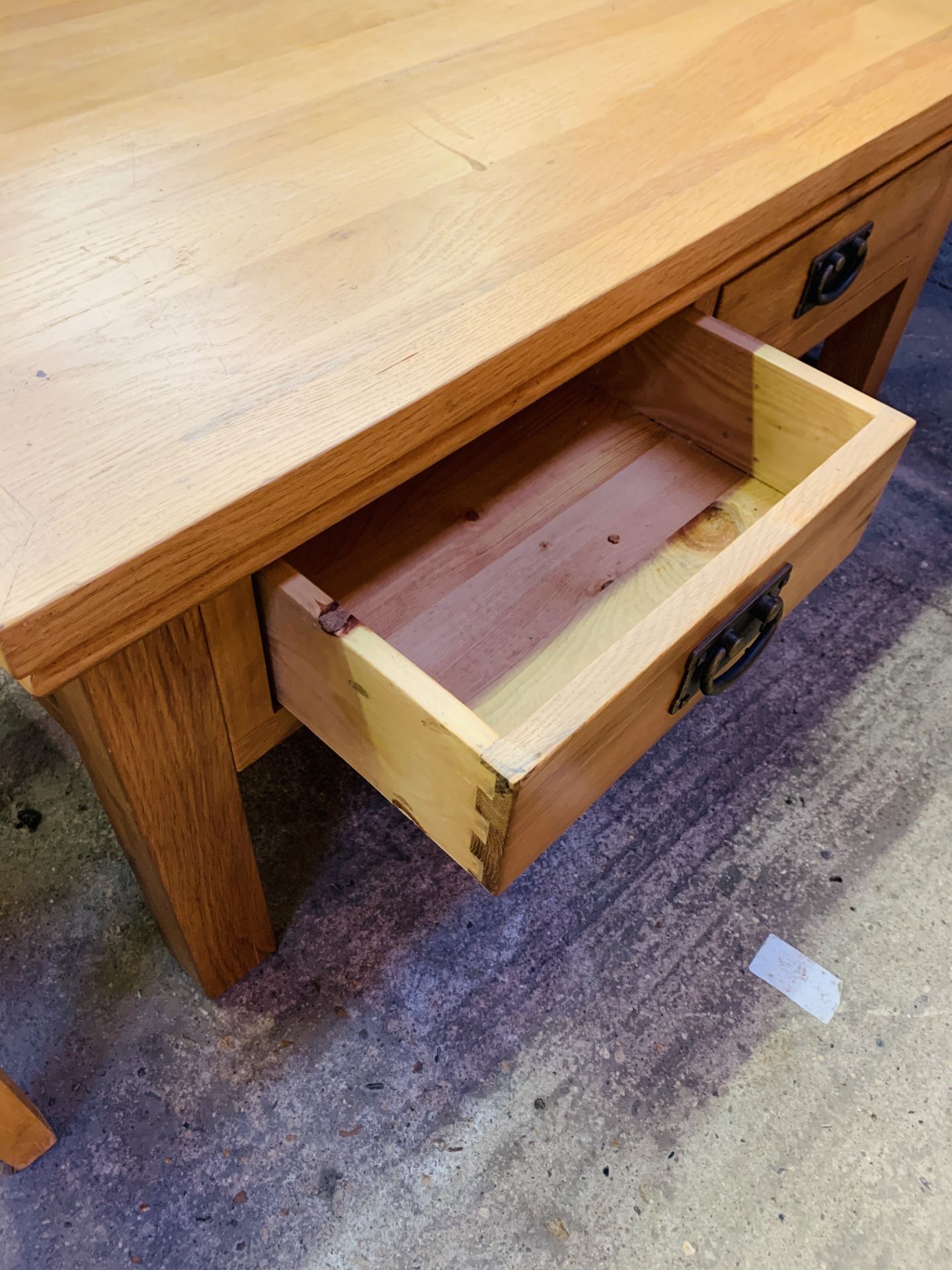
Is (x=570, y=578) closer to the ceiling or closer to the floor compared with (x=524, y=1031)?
closer to the ceiling

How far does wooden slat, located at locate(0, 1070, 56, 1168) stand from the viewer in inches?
26.9

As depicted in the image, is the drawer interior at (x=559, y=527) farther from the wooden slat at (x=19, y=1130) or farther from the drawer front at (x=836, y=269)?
the wooden slat at (x=19, y=1130)

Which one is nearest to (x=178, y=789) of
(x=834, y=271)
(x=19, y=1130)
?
(x=19, y=1130)

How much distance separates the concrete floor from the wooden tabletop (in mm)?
515

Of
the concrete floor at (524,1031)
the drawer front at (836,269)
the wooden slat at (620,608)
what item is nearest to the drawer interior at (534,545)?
the wooden slat at (620,608)

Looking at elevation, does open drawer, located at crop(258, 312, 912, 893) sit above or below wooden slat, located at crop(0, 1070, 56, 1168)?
above

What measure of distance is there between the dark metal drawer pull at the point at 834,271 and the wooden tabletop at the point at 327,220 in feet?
0.27

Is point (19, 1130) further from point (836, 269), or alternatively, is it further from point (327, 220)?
point (836, 269)

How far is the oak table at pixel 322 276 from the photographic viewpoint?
18.3 inches

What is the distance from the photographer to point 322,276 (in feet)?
1.84

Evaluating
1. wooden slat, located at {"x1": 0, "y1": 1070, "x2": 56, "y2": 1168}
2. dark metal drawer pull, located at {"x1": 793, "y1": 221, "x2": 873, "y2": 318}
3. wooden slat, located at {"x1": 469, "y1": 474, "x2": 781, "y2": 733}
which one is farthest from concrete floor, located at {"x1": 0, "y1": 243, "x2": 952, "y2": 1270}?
dark metal drawer pull, located at {"x1": 793, "y1": 221, "x2": 873, "y2": 318}

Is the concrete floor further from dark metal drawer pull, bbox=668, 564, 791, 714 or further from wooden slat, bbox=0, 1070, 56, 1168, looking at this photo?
dark metal drawer pull, bbox=668, 564, 791, 714

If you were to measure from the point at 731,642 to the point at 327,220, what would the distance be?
37 cm

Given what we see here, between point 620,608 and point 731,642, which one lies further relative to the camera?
point 620,608
